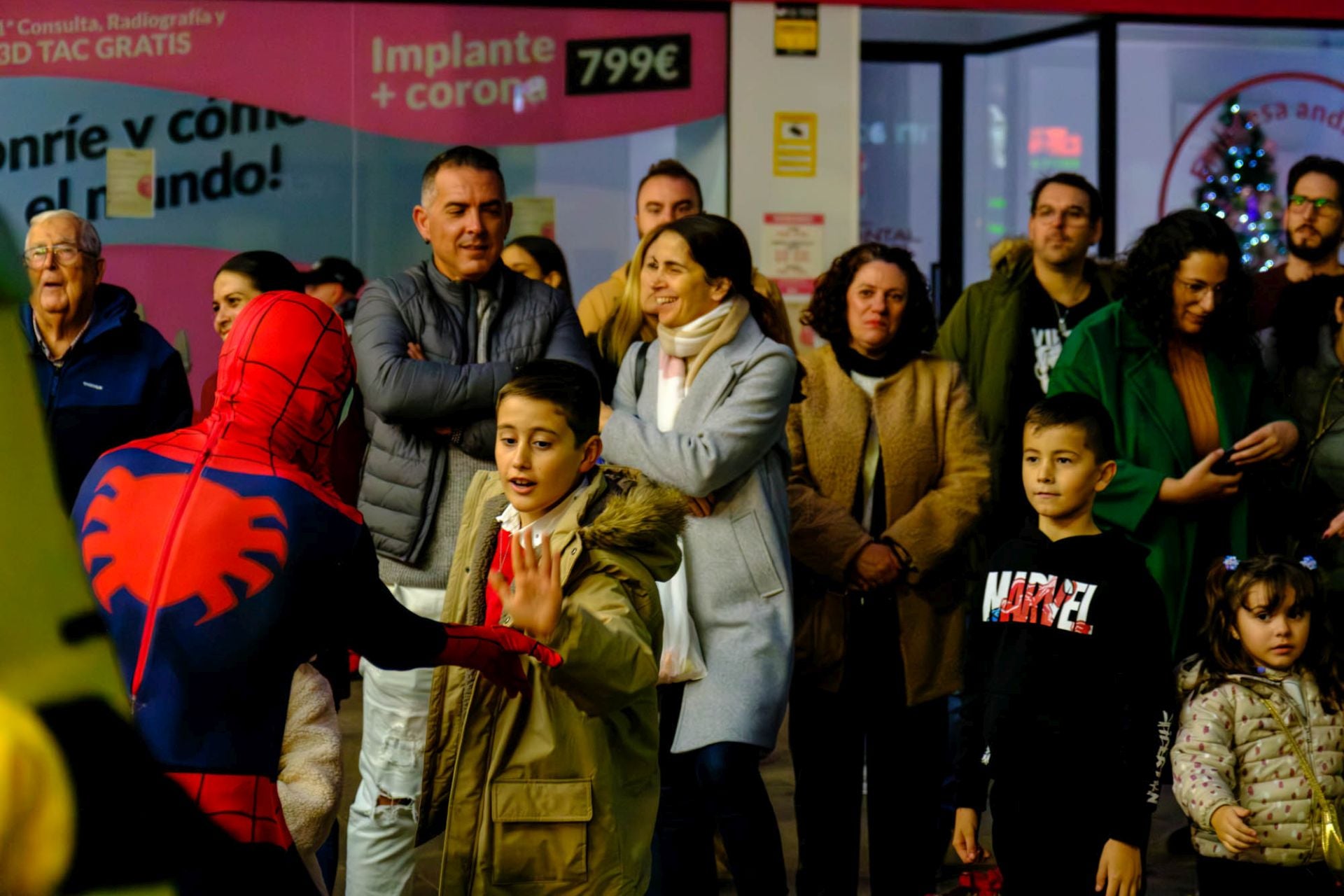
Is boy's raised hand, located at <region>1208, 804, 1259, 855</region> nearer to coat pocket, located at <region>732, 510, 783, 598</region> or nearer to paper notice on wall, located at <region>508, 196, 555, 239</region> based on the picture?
coat pocket, located at <region>732, 510, 783, 598</region>

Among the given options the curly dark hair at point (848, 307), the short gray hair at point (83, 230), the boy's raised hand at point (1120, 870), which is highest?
the short gray hair at point (83, 230)

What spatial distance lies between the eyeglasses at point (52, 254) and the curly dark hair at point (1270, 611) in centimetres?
329

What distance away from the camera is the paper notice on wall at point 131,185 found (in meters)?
8.05

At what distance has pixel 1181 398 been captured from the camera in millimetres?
4797

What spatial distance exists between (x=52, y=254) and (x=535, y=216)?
399 cm

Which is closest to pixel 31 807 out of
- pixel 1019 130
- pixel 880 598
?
pixel 880 598

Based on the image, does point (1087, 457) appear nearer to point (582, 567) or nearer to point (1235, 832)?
point (1235, 832)

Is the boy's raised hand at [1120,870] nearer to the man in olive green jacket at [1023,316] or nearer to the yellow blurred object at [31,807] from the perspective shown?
the man in olive green jacket at [1023,316]

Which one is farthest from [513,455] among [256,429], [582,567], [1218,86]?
[1218,86]

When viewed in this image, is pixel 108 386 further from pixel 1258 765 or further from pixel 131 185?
pixel 131 185

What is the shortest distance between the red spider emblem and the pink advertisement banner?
20.8 ft

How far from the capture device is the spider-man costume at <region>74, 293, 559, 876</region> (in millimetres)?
2125

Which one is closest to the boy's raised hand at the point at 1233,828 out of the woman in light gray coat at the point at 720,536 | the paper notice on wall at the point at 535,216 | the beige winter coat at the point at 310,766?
the woman in light gray coat at the point at 720,536

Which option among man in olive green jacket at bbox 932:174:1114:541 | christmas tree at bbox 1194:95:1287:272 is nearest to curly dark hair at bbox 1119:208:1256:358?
man in olive green jacket at bbox 932:174:1114:541
